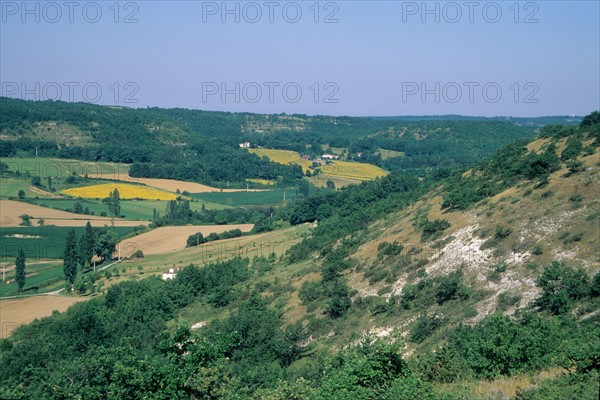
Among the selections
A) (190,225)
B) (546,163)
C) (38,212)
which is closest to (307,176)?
(190,225)

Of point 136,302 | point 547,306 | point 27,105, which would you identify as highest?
point 27,105

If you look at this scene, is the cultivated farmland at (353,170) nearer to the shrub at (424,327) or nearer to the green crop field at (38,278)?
the green crop field at (38,278)

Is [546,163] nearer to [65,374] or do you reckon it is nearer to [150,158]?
[65,374]

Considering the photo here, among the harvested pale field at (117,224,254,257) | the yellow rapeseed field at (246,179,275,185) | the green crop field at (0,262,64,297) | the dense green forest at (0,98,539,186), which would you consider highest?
the dense green forest at (0,98,539,186)

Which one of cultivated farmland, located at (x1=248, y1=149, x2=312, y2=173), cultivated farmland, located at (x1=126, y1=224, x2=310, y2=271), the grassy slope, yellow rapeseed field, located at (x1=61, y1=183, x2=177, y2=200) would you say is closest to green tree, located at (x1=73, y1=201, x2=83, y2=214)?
yellow rapeseed field, located at (x1=61, y1=183, x2=177, y2=200)

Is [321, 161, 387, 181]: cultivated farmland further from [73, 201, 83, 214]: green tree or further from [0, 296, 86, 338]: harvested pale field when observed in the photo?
[0, 296, 86, 338]: harvested pale field

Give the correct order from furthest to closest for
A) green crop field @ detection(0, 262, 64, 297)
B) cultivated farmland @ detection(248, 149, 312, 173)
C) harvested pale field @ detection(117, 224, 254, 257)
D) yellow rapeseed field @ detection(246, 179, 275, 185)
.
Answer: cultivated farmland @ detection(248, 149, 312, 173) < yellow rapeseed field @ detection(246, 179, 275, 185) < harvested pale field @ detection(117, 224, 254, 257) < green crop field @ detection(0, 262, 64, 297)
